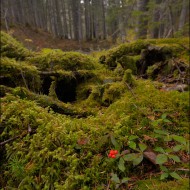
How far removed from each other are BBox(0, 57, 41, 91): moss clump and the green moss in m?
2.36

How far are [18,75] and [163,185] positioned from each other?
2.74m

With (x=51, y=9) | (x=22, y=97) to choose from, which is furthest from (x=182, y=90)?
(x=51, y=9)

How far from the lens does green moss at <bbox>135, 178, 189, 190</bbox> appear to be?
1446mm

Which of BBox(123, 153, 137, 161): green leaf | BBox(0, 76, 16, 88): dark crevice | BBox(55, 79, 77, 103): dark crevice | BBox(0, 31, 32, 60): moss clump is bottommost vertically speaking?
BBox(55, 79, 77, 103): dark crevice

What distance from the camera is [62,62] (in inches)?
152

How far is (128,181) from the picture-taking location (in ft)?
5.16

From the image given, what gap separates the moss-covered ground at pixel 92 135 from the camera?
156 centimetres

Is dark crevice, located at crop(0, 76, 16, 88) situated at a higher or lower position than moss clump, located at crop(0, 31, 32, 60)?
lower

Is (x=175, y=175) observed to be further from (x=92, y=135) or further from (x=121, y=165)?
(x=92, y=135)

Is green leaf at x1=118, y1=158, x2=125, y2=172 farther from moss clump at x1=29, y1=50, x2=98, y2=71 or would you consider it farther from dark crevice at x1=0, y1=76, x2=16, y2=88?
moss clump at x1=29, y1=50, x2=98, y2=71

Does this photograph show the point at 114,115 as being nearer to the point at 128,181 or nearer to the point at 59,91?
the point at 128,181

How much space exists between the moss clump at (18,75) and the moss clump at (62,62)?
43cm

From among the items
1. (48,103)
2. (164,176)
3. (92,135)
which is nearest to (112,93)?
(48,103)

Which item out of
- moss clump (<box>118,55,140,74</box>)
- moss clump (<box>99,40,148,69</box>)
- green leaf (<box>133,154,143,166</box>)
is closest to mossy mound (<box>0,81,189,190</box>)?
green leaf (<box>133,154,143,166</box>)
